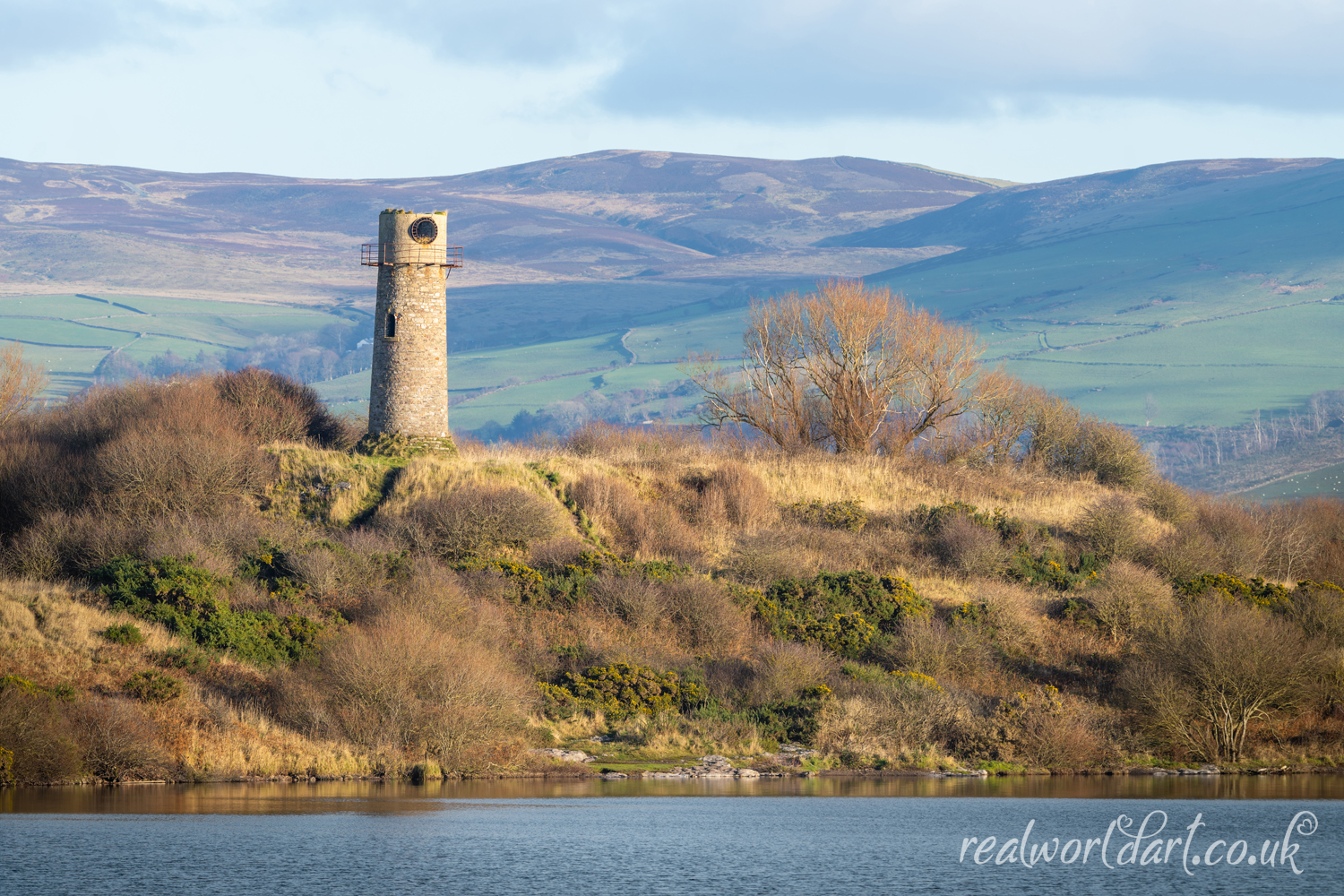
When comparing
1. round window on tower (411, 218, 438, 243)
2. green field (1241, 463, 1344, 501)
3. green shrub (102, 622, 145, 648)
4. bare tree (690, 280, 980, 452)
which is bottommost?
green field (1241, 463, 1344, 501)

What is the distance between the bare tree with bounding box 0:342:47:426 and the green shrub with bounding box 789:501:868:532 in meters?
29.6

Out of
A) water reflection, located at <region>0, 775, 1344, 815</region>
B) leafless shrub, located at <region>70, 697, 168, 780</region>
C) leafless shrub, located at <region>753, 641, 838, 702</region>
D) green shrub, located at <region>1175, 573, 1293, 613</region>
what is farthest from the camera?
green shrub, located at <region>1175, 573, 1293, 613</region>

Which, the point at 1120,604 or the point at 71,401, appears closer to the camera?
the point at 1120,604

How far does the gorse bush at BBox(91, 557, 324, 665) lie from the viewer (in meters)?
38.5

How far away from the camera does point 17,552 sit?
43219mm

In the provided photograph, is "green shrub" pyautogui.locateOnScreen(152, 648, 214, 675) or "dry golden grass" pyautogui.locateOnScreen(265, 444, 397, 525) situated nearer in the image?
"green shrub" pyautogui.locateOnScreen(152, 648, 214, 675)

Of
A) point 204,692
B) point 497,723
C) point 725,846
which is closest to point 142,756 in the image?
point 204,692

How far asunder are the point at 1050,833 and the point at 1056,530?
1084 inches

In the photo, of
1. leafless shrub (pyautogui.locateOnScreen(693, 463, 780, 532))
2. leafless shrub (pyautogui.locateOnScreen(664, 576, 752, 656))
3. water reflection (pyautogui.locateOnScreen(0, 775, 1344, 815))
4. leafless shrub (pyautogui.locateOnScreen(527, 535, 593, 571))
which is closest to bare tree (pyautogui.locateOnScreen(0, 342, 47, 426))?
leafless shrub (pyautogui.locateOnScreen(527, 535, 593, 571))

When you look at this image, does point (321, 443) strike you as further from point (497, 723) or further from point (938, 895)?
point (938, 895)

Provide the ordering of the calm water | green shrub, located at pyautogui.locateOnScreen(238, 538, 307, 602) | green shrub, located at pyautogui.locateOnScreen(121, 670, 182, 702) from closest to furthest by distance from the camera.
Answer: the calm water → green shrub, located at pyautogui.locateOnScreen(121, 670, 182, 702) → green shrub, located at pyautogui.locateOnScreen(238, 538, 307, 602)

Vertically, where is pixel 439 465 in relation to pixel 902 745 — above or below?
above

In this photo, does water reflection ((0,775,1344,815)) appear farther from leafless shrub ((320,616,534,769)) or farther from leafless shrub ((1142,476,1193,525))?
leafless shrub ((1142,476,1193,525))

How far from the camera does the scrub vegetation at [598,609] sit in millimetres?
35062
